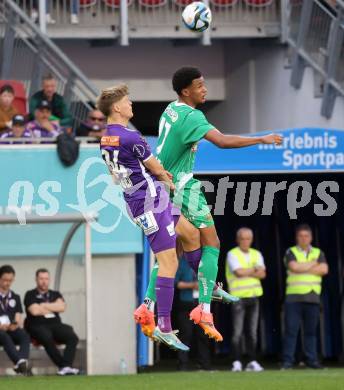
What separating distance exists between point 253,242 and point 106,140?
870 cm

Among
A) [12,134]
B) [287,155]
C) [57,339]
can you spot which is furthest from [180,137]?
[12,134]

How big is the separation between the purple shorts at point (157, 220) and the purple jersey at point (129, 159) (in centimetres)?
7

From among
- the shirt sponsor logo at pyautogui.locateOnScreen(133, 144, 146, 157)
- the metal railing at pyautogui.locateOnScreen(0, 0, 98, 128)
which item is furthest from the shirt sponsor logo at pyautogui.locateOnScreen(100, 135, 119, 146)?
A: the metal railing at pyautogui.locateOnScreen(0, 0, 98, 128)

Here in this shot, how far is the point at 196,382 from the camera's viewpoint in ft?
43.2

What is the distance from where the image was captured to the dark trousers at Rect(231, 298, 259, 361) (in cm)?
1630

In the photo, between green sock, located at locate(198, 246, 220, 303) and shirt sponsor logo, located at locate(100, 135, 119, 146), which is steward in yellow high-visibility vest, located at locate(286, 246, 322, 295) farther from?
shirt sponsor logo, located at locate(100, 135, 119, 146)

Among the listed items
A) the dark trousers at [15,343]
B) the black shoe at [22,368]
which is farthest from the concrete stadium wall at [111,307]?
the black shoe at [22,368]

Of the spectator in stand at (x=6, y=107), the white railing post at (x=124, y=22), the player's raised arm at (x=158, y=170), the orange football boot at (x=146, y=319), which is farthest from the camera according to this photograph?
the white railing post at (x=124, y=22)

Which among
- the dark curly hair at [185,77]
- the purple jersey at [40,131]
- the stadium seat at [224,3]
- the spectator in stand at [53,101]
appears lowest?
the dark curly hair at [185,77]

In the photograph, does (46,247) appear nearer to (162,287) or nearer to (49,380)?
(49,380)

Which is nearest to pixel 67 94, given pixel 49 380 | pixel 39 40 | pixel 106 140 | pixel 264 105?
pixel 39 40

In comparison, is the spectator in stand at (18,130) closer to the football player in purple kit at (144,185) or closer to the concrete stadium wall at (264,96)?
the concrete stadium wall at (264,96)

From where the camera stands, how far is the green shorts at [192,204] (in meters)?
10.1

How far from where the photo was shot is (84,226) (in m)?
15.6
